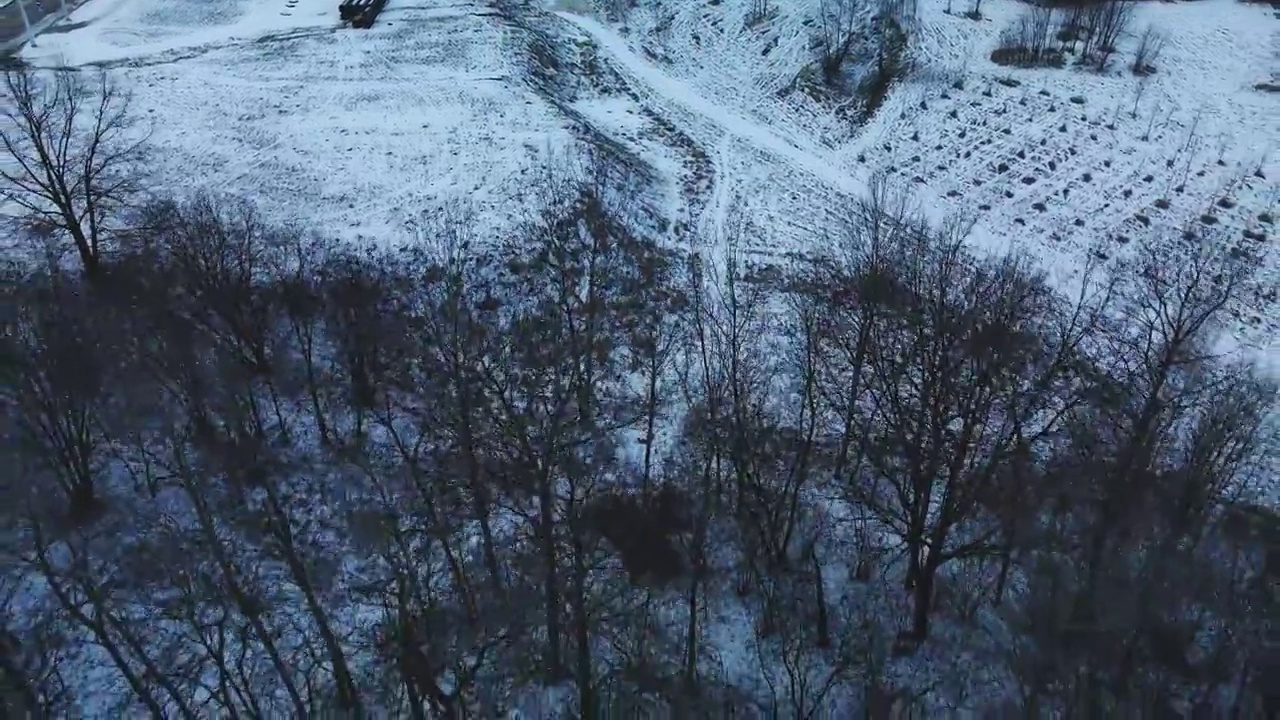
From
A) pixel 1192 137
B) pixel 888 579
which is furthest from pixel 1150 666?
pixel 1192 137

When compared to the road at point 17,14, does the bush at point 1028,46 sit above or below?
below

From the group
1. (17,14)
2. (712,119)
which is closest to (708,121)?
(712,119)

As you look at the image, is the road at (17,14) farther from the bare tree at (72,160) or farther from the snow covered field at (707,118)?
the bare tree at (72,160)

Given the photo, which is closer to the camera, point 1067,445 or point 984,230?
point 1067,445

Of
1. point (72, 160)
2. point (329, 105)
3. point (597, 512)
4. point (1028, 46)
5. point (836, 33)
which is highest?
point (836, 33)

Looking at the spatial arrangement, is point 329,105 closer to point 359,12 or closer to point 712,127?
point 359,12

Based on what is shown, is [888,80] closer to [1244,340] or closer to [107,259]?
[1244,340]

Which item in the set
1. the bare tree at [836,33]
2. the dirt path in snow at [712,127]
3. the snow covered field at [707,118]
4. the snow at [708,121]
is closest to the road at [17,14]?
the snow at [708,121]
